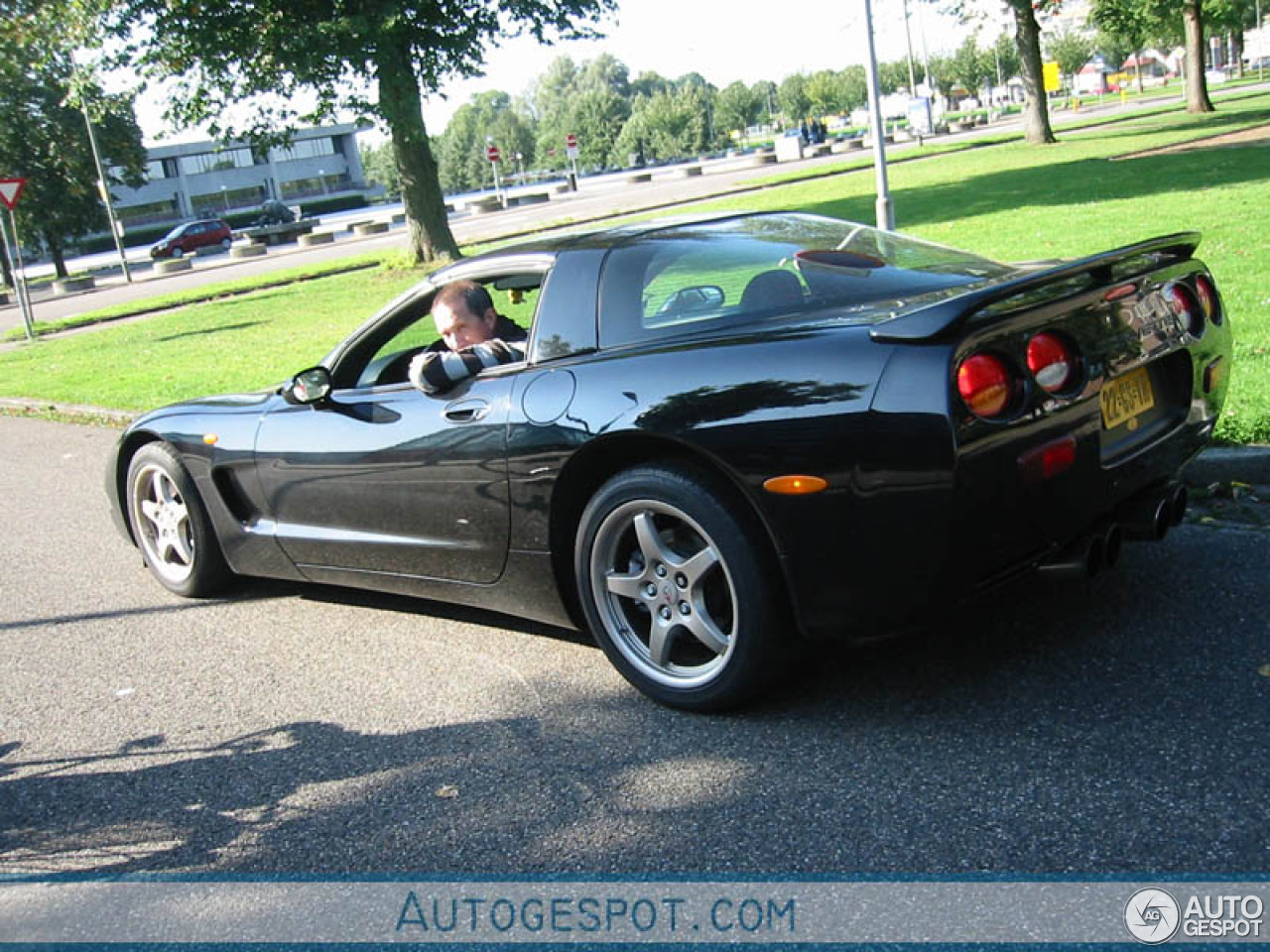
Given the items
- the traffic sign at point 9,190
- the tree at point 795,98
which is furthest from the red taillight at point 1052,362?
the tree at point 795,98

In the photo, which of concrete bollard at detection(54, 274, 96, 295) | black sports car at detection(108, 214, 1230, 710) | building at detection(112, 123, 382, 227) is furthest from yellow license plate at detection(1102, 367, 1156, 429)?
building at detection(112, 123, 382, 227)

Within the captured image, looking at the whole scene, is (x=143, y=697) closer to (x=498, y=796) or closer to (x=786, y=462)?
(x=498, y=796)

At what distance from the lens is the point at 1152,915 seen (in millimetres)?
2525

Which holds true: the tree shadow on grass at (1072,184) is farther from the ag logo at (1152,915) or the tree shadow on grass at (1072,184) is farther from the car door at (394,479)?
the ag logo at (1152,915)

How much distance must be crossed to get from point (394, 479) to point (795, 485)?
1697 millimetres

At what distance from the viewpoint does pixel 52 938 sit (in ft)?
9.84

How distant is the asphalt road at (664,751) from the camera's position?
297 centimetres

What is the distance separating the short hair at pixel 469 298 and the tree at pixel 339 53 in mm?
17494

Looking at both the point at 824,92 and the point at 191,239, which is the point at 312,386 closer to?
the point at 191,239

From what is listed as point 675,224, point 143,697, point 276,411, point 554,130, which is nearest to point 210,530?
point 276,411

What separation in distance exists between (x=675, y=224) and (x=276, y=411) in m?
1.77

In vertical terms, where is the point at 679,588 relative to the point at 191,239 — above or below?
below

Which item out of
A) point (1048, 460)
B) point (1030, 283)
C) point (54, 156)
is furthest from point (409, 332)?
point (54, 156)

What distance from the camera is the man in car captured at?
4.36 meters
